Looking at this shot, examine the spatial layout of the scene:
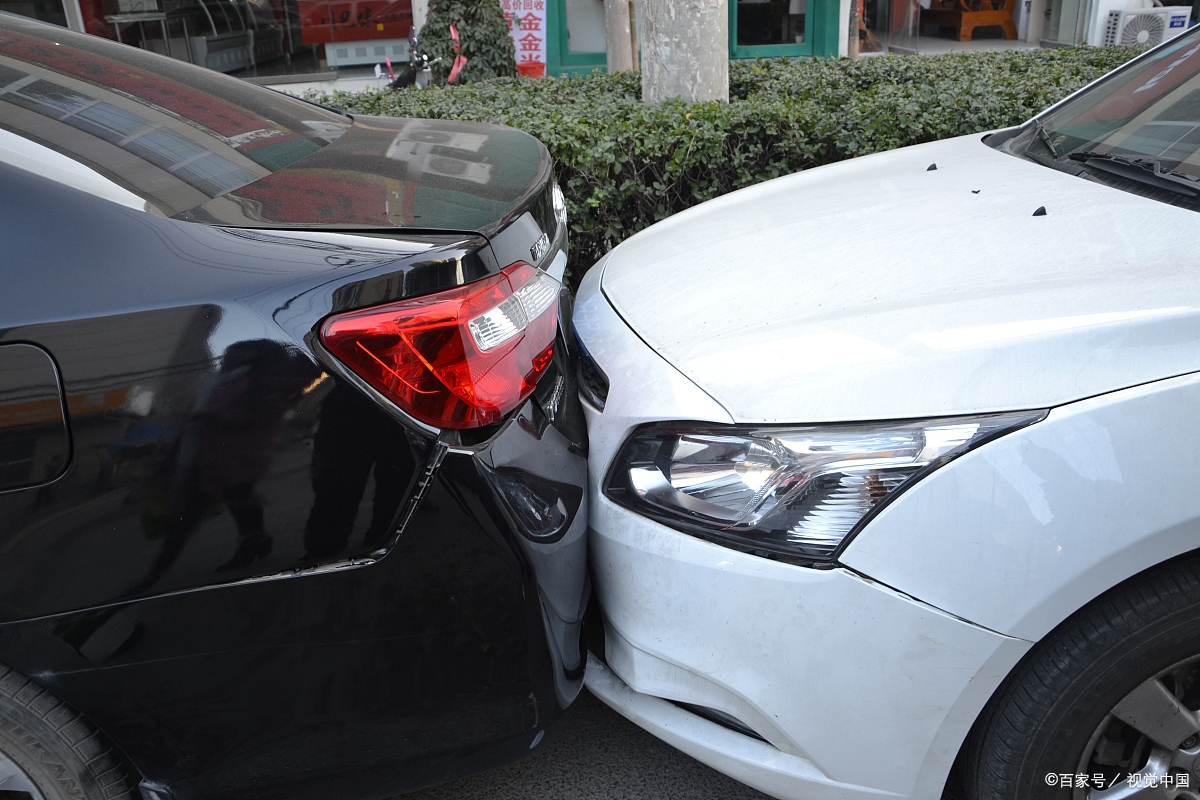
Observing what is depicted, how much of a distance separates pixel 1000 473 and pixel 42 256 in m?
1.53

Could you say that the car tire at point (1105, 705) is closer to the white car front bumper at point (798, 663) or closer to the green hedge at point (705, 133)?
the white car front bumper at point (798, 663)

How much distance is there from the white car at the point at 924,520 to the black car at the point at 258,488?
8.9 inches

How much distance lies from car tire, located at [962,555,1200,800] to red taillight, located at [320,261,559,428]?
Answer: 3.34 ft

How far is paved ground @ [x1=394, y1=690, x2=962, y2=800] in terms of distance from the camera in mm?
2061

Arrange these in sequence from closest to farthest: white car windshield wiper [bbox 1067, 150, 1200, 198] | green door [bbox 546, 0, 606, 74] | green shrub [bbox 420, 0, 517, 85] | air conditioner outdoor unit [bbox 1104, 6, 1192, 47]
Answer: white car windshield wiper [bbox 1067, 150, 1200, 198], green shrub [bbox 420, 0, 517, 85], air conditioner outdoor unit [bbox 1104, 6, 1192, 47], green door [bbox 546, 0, 606, 74]

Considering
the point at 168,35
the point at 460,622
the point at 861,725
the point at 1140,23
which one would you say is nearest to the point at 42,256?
the point at 460,622

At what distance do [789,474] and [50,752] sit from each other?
1305 mm

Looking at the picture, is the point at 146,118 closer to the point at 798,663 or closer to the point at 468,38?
the point at 798,663

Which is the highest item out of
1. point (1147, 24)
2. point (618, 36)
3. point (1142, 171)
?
point (618, 36)

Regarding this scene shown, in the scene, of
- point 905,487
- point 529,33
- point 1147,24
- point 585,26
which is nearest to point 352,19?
point 529,33

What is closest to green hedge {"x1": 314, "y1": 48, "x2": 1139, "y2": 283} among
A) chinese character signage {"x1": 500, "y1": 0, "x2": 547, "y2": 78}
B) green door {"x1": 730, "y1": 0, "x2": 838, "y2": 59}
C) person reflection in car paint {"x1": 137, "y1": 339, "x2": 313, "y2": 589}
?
person reflection in car paint {"x1": 137, "y1": 339, "x2": 313, "y2": 589}

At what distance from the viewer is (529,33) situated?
998 cm

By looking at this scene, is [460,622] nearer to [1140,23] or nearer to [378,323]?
[378,323]

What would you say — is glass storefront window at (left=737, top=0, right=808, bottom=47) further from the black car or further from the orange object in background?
the black car
